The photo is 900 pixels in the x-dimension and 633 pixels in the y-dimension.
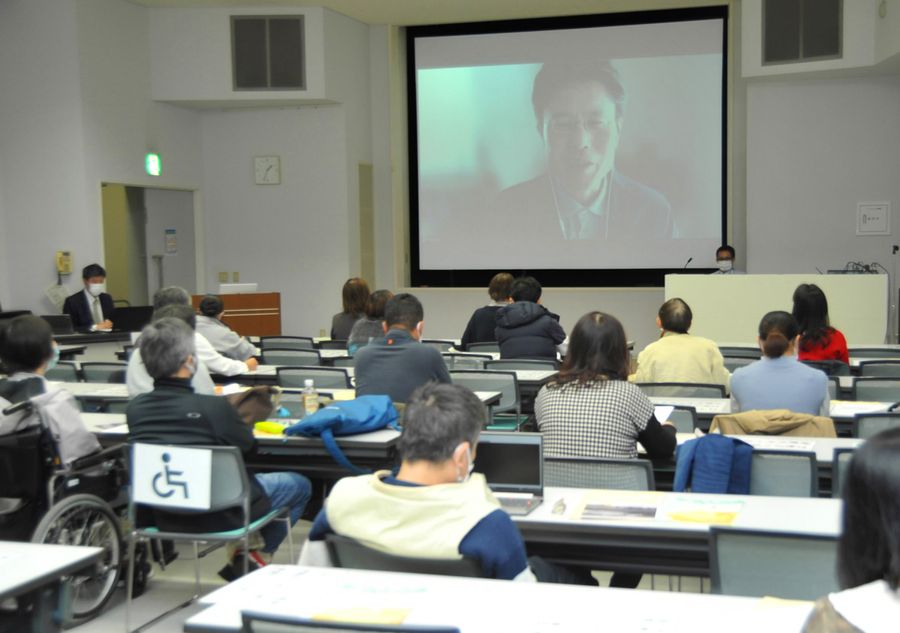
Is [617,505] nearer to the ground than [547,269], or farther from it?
nearer to the ground

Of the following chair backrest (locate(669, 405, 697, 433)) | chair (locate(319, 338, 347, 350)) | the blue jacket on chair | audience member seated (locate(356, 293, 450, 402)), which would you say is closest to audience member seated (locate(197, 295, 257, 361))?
chair (locate(319, 338, 347, 350))

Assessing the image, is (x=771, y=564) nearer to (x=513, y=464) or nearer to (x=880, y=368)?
(x=513, y=464)

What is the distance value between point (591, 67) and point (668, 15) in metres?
1.04

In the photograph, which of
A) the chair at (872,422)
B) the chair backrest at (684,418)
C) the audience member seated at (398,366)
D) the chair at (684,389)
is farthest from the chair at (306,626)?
the chair at (684,389)

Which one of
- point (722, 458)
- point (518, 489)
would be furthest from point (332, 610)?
point (722, 458)

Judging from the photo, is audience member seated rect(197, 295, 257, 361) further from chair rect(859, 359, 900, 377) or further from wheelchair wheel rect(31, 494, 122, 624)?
chair rect(859, 359, 900, 377)

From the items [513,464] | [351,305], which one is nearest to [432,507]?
[513,464]

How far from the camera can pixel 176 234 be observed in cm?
1235

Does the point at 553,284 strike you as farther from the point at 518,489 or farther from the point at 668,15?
the point at 518,489

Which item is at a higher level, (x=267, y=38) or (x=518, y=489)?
(x=267, y=38)

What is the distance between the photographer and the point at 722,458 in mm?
3207

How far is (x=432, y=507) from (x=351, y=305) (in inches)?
230

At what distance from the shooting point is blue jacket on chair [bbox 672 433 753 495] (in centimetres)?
321

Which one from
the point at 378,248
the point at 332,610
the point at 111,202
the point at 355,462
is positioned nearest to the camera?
the point at 332,610
